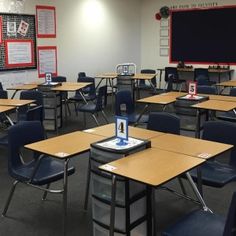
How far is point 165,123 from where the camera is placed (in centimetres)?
339

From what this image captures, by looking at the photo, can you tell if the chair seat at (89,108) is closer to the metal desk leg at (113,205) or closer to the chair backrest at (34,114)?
the chair backrest at (34,114)

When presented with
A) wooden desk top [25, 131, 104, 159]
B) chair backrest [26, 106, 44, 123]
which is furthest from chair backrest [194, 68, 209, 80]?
wooden desk top [25, 131, 104, 159]

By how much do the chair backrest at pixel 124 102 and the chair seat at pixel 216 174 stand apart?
202 centimetres

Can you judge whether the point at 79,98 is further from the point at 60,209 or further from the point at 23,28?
the point at 60,209

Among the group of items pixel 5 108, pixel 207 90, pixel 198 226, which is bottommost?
pixel 198 226

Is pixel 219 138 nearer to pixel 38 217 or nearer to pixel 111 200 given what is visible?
pixel 111 200

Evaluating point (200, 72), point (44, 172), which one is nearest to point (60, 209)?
point (44, 172)

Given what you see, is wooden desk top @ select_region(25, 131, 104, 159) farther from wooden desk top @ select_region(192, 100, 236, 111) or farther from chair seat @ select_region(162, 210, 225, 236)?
wooden desk top @ select_region(192, 100, 236, 111)

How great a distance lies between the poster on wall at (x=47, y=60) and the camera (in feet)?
27.1

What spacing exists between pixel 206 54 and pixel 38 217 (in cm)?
748

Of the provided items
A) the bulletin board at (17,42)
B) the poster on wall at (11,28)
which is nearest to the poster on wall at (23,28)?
the bulletin board at (17,42)

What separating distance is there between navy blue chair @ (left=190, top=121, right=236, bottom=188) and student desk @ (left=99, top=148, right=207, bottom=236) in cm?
51

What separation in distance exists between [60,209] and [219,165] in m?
1.48

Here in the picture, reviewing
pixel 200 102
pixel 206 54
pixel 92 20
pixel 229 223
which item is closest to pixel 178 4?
pixel 206 54
